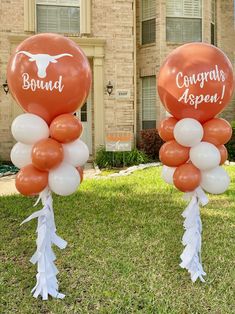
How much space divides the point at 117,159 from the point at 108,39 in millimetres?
3705

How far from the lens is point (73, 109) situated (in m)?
3.61

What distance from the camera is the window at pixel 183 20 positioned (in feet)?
44.6

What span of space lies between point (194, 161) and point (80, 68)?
4.31 feet

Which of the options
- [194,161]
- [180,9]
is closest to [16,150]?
[194,161]

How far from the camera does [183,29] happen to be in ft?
44.8

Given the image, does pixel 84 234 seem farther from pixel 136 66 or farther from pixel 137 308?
pixel 136 66

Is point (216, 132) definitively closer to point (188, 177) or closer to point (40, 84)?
point (188, 177)

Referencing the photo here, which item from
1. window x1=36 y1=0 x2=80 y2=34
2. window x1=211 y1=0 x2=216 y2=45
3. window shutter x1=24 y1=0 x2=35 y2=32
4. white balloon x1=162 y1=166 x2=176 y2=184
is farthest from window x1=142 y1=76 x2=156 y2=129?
white balloon x1=162 y1=166 x2=176 y2=184

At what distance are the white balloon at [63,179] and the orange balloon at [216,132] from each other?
1263 millimetres

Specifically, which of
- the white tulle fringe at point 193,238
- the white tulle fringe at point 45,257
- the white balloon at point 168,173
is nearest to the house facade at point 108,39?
the white balloon at point 168,173

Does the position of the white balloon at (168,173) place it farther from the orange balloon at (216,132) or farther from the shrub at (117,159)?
the shrub at (117,159)

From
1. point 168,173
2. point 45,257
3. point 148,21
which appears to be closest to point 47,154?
point 45,257

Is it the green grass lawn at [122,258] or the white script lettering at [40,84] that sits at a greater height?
the white script lettering at [40,84]

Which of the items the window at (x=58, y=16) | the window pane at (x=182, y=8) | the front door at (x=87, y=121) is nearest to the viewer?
the window at (x=58, y=16)
